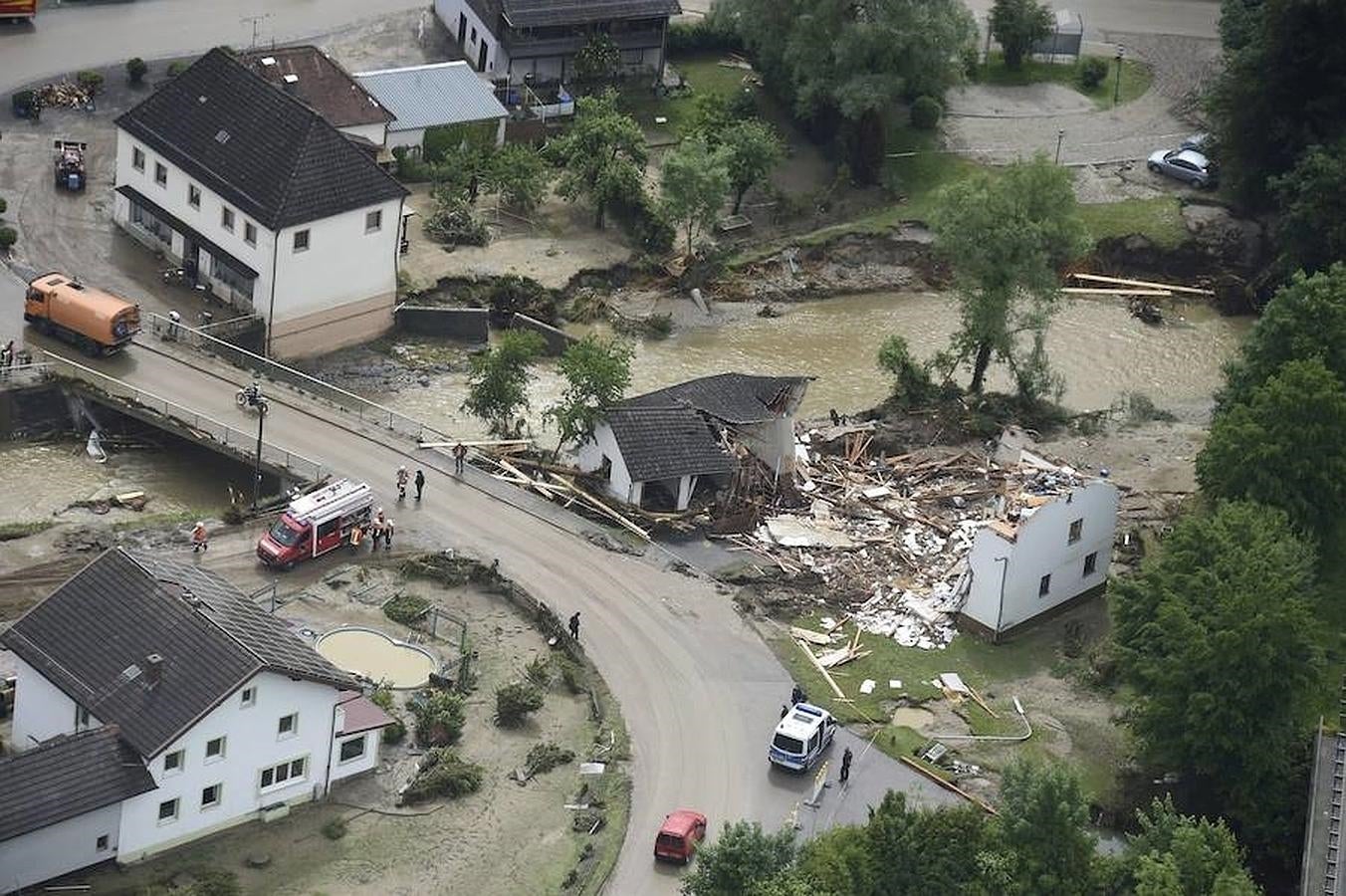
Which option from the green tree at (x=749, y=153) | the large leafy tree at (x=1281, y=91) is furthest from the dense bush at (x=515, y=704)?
the large leafy tree at (x=1281, y=91)

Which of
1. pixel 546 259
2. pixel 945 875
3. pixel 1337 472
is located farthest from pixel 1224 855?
pixel 546 259

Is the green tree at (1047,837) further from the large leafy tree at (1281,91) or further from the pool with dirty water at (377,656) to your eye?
the large leafy tree at (1281,91)

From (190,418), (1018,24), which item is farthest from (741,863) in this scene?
(1018,24)

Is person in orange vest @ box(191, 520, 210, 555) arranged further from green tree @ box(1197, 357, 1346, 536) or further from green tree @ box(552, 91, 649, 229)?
green tree @ box(1197, 357, 1346, 536)

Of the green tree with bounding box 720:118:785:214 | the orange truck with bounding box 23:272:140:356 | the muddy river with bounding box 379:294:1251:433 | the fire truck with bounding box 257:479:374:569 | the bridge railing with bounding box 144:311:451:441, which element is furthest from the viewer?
the green tree with bounding box 720:118:785:214

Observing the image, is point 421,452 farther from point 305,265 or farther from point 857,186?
point 857,186

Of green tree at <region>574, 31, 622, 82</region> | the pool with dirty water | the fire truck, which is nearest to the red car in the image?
the pool with dirty water
